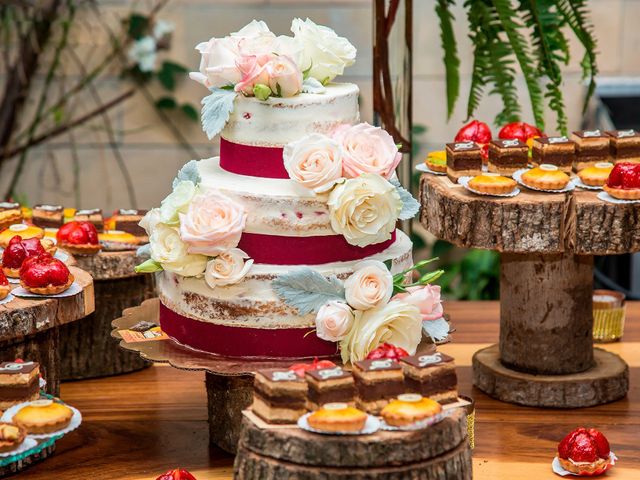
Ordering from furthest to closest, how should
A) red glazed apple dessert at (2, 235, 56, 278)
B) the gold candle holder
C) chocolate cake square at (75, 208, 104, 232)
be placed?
the gold candle holder
chocolate cake square at (75, 208, 104, 232)
red glazed apple dessert at (2, 235, 56, 278)

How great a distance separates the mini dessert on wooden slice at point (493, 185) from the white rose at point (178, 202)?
0.60 m

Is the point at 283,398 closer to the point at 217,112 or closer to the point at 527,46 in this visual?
the point at 217,112

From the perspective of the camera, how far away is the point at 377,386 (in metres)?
2.06

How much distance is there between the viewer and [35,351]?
257 centimetres

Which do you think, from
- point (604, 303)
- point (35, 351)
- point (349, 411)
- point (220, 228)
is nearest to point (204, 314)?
point (220, 228)

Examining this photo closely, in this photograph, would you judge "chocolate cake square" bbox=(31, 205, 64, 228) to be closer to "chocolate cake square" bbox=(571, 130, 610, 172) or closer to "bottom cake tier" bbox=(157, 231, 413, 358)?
"bottom cake tier" bbox=(157, 231, 413, 358)

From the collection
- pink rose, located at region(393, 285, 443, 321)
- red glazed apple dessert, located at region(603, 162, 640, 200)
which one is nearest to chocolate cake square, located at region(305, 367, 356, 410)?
pink rose, located at region(393, 285, 443, 321)

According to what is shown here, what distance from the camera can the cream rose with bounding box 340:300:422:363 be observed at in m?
2.38

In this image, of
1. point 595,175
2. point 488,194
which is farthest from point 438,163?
point 595,175

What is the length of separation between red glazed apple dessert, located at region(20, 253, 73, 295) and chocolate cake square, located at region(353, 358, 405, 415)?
711 mm

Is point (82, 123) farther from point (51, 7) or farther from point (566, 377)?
point (566, 377)

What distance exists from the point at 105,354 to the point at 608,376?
1.14 m

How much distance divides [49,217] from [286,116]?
85cm

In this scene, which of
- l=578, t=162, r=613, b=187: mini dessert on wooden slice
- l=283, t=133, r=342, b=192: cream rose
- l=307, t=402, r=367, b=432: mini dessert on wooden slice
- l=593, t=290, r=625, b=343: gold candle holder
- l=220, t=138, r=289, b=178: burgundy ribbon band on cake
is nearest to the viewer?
l=307, t=402, r=367, b=432: mini dessert on wooden slice
